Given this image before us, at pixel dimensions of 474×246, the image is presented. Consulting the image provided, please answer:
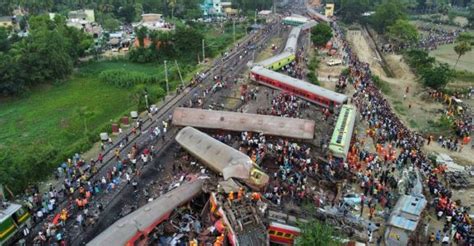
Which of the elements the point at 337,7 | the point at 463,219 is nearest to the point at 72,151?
the point at 463,219

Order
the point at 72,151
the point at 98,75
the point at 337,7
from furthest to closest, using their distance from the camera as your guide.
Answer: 1. the point at 337,7
2. the point at 98,75
3. the point at 72,151

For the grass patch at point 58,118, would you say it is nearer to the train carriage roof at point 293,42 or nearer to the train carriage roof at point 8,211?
the train carriage roof at point 8,211

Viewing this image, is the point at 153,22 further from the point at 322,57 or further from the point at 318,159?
the point at 318,159

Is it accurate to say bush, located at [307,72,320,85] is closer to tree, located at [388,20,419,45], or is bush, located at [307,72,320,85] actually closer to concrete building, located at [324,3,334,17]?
tree, located at [388,20,419,45]

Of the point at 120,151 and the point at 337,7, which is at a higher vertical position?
the point at 337,7

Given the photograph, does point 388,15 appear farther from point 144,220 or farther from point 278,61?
point 144,220

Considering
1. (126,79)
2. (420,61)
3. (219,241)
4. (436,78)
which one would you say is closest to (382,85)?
(436,78)
